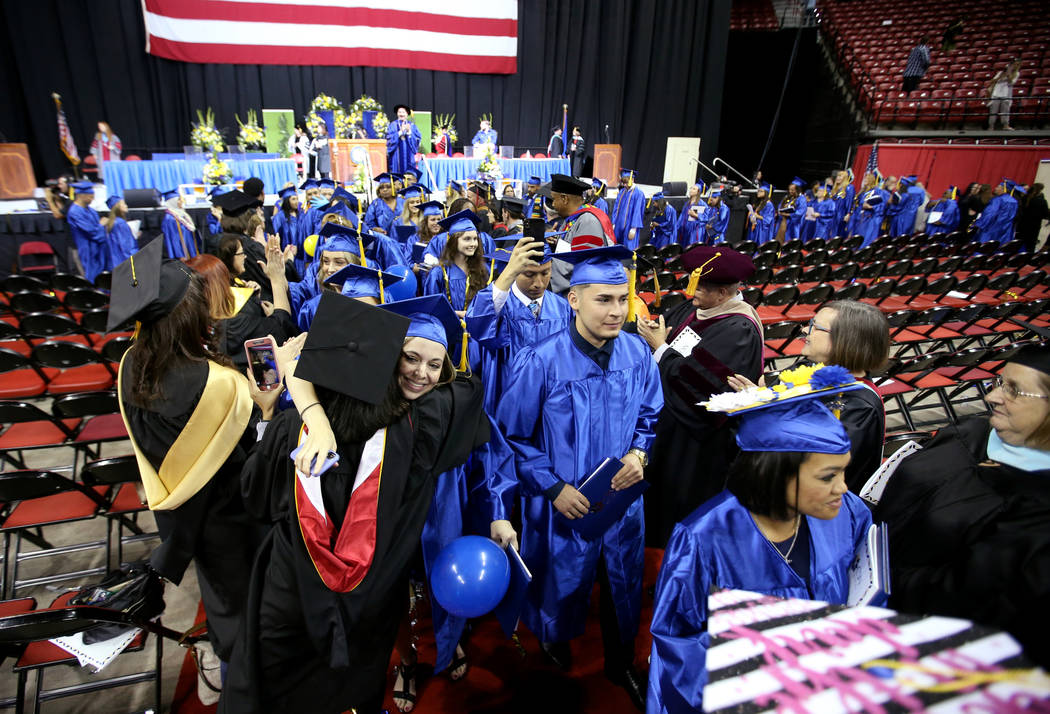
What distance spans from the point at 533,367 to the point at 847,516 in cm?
113

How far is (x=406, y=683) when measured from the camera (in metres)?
2.13

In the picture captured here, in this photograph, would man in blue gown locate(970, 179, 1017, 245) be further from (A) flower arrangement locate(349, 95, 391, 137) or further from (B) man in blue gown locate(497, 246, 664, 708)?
(A) flower arrangement locate(349, 95, 391, 137)

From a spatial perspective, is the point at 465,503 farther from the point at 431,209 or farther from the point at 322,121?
the point at 322,121

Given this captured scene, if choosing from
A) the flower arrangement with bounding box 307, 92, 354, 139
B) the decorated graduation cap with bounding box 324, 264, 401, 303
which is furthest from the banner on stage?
the decorated graduation cap with bounding box 324, 264, 401, 303

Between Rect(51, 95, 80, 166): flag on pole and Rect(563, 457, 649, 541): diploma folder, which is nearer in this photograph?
Rect(563, 457, 649, 541): diploma folder

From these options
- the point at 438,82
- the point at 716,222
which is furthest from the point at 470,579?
the point at 438,82

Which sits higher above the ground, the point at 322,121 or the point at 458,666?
the point at 322,121

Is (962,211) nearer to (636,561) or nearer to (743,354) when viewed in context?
(743,354)

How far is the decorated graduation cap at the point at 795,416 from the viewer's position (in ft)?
4.13

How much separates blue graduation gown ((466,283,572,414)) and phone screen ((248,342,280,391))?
0.99 metres

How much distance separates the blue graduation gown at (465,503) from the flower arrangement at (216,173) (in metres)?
10.8

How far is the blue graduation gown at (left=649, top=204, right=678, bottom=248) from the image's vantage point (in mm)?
10375

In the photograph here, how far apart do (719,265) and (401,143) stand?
11541 mm

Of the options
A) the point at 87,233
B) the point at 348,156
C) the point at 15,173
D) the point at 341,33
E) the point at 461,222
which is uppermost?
the point at 341,33
